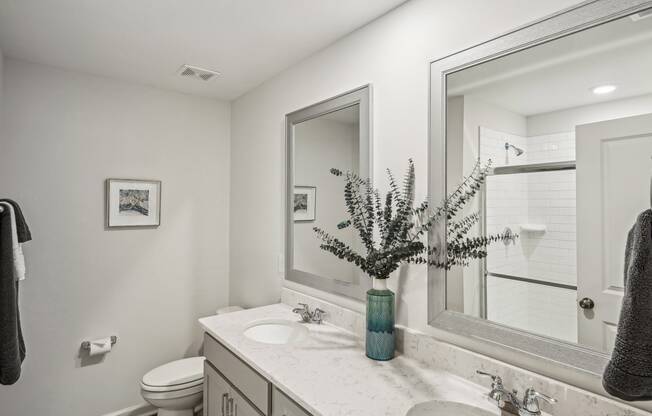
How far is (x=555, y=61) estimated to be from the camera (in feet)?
3.60

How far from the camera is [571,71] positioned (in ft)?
3.47

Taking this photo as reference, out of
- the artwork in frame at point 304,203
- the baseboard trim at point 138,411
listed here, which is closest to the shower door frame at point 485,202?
the artwork in frame at point 304,203

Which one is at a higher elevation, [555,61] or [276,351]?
[555,61]

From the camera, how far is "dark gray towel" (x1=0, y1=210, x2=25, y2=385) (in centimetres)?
134

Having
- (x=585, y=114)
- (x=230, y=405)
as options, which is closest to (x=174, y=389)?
(x=230, y=405)

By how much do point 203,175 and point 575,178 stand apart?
2539 millimetres

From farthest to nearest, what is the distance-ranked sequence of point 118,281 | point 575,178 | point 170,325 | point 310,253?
point 170,325, point 118,281, point 310,253, point 575,178

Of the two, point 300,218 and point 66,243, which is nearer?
point 300,218

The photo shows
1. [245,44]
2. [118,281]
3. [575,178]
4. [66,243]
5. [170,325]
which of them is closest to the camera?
[575,178]

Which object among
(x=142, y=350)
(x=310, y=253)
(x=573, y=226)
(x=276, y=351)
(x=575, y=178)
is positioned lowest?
(x=142, y=350)

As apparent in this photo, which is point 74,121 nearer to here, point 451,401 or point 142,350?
point 142,350

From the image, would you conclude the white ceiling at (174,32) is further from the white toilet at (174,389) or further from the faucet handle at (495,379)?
the white toilet at (174,389)

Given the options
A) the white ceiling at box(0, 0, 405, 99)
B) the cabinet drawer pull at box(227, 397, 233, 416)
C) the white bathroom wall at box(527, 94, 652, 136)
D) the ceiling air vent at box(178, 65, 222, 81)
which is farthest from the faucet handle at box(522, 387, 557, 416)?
the ceiling air vent at box(178, 65, 222, 81)

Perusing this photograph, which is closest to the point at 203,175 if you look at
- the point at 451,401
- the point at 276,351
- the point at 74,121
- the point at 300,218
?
the point at 74,121
